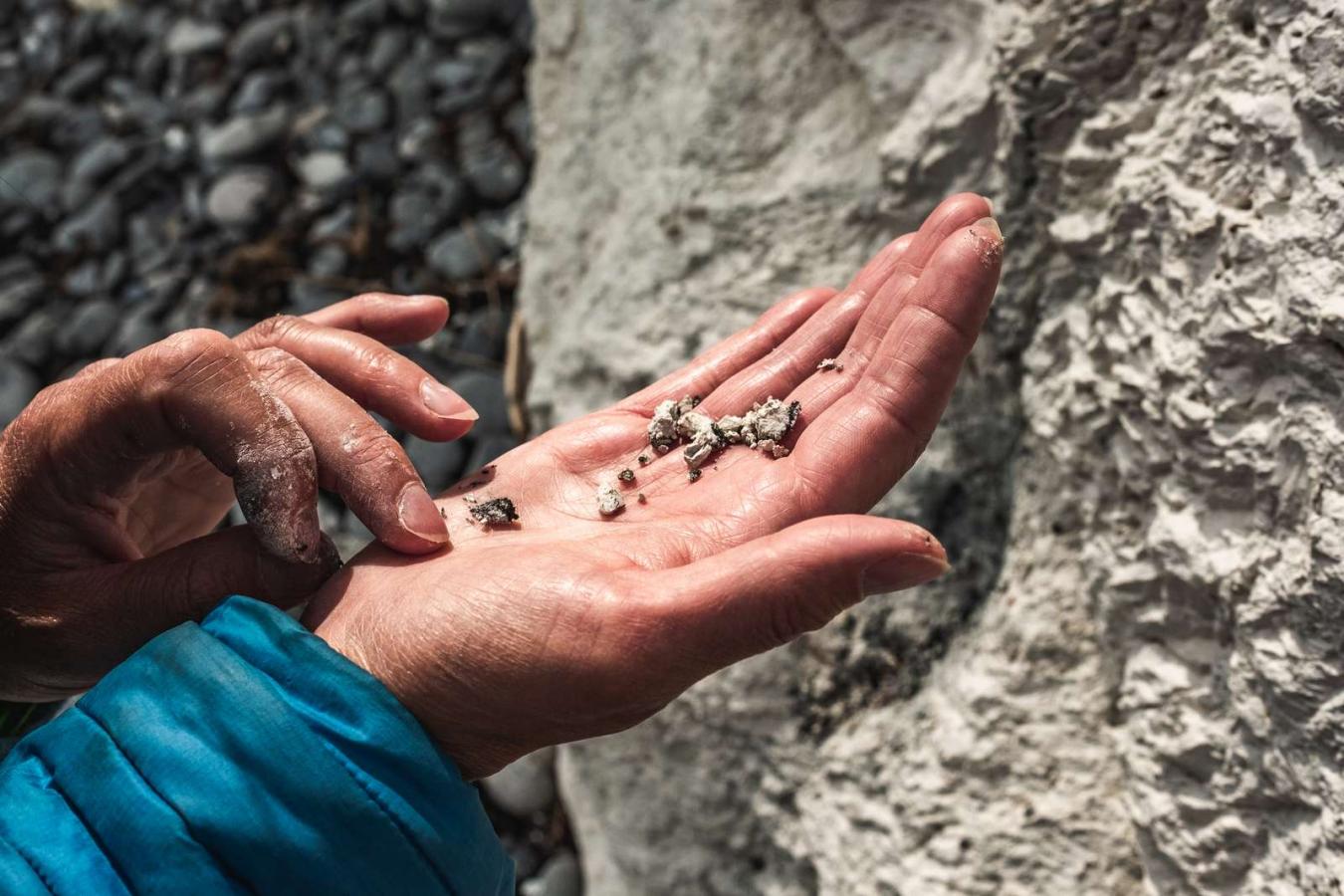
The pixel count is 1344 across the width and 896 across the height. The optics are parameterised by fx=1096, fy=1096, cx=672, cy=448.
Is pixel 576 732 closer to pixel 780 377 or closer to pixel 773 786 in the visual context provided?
pixel 780 377

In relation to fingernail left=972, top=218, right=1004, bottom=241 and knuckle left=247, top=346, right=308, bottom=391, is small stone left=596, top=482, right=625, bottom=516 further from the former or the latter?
fingernail left=972, top=218, right=1004, bottom=241

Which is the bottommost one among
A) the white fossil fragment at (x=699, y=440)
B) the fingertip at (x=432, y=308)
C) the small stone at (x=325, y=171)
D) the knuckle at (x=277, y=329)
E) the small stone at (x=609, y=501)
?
the small stone at (x=325, y=171)

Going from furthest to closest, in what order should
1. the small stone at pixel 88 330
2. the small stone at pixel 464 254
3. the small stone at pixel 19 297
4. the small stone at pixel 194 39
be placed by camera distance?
the small stone at pixel 194 39, the small stone at pixel 19 297, the small stone at pixel 88 330, the small stone at pixel 464 254

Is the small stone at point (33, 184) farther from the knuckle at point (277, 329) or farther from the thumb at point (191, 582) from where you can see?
the thumb at point (191, 582)

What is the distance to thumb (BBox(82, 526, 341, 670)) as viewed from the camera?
1578 millimetres

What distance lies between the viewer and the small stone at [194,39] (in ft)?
14.4

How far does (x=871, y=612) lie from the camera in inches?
86.0

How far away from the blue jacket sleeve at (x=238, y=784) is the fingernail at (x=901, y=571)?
1.91 ft

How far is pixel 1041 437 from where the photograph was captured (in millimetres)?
2064

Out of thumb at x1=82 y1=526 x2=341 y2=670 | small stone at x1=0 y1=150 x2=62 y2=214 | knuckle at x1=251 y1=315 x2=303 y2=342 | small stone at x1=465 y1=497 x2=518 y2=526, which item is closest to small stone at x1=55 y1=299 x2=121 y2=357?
small stone at x1=0 y1=150 x2=62 y2=214

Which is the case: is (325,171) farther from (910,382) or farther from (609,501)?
(910,382)

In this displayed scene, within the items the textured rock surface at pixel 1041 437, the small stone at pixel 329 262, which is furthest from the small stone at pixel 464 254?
the textured rock surface at pixel 1041 437

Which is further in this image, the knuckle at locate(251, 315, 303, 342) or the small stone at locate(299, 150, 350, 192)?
the small stone at locate(299, 150, 350, 192)

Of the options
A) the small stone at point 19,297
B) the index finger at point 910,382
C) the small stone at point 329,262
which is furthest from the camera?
the small stone at point 19,297
